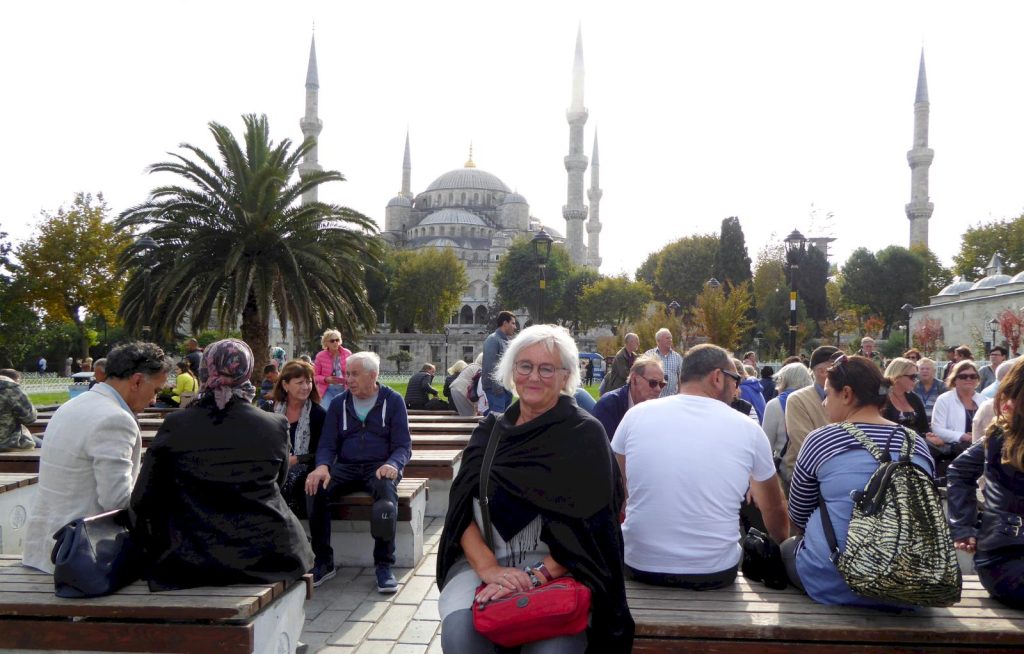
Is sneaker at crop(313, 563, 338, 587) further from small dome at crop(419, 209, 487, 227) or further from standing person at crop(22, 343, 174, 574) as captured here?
small dome at crop(419, 209, 487, 227)

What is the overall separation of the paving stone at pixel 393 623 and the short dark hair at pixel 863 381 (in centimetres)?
→ 282

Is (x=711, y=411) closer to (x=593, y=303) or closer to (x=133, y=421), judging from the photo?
(x=133, y=421)

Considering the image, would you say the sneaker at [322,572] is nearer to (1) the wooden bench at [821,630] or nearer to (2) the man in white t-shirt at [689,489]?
(2) the man in white t-shirt at [689,489]

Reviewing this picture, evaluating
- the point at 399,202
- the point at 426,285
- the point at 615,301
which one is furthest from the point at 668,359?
the point at 399,202

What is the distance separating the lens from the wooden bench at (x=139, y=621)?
9.94 ft

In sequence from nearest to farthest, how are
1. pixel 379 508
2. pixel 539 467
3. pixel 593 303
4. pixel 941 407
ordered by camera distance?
1. pixel 539 467
2. pixel 379 508
3. pixel 941 407
4. pixel 593 303

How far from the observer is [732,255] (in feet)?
176

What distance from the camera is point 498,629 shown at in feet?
8.89

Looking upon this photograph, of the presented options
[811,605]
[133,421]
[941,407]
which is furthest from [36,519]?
[941,407]

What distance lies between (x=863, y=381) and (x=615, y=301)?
55800 millimetres

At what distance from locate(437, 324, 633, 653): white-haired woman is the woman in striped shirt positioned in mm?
868

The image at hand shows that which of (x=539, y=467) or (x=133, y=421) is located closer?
(x=539, y=467)

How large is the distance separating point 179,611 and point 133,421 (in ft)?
3.24

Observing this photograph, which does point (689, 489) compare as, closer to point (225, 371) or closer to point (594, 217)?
point (225, 371)
